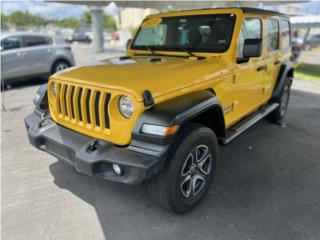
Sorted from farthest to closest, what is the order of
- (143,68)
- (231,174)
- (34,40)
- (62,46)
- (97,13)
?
(97,13) < (62,46) < (34,40) < (231,174) < (143,68)

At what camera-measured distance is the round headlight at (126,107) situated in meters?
2.50

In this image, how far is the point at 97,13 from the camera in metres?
21.2

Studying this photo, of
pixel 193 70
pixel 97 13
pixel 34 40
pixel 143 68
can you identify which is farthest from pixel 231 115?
pixel 97 13

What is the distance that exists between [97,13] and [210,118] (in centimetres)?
2030

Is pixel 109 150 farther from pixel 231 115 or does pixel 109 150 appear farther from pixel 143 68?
pixel 231 115

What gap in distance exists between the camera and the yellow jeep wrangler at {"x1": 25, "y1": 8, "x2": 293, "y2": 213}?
2.41 m

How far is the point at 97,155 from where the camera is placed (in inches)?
96.1

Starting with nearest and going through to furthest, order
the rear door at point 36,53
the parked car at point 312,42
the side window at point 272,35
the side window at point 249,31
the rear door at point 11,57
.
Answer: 1. the side window at point 249,31
2. the side window at point 272,35
3. the rear door at point 11,57
4. the rear door at point 36,53
5. the parked car at point 312,42

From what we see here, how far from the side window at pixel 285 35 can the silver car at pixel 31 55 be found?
6.72 m

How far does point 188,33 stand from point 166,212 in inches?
89.8

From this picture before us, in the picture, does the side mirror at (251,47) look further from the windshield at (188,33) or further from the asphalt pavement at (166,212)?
the asphalt pavement at (166,212)

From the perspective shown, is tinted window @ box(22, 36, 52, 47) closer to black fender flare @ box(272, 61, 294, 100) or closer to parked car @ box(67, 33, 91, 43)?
black fender flare @ box(272, 61, 294, 100)

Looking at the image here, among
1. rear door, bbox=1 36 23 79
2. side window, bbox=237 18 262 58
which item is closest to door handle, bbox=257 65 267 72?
side window, bbox=237 18 262 58

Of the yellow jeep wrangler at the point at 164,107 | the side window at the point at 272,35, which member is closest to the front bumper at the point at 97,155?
the yellow jeep wrangler at the point at 164,107
